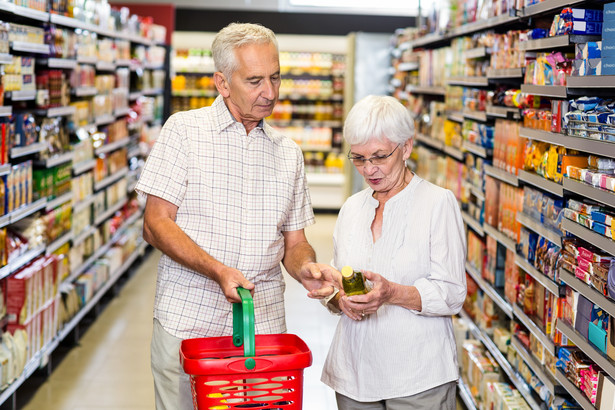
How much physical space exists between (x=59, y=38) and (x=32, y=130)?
0.94 metres

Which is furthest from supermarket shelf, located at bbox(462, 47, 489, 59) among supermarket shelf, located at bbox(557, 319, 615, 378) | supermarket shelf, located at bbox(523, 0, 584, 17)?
supermarket shelf, located at bbox(557, 319, 615, 378)

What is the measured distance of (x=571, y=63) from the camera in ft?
10.7

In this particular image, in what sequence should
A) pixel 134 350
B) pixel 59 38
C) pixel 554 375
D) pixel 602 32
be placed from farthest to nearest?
pixel 134 350 < pixel 59 38 < pixel 554 375 < pixel 602 32

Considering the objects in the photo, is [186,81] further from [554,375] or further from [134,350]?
[554,375]

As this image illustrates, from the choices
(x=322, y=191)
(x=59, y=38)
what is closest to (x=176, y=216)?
(x=59, y=38)

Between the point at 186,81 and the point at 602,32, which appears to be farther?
the point at 186,81

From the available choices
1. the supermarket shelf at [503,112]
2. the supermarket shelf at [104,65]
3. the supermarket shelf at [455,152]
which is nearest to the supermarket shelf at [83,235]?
the supermarket shelf at [104,65]

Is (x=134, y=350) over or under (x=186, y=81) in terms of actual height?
under

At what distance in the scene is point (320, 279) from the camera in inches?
102

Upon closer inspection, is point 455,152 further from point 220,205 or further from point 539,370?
point 220,205

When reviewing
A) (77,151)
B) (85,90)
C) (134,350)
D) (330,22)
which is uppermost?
(330,22)

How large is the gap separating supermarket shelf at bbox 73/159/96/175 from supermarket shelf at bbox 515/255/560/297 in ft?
12.3

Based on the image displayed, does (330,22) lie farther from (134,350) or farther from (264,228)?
(264,228)

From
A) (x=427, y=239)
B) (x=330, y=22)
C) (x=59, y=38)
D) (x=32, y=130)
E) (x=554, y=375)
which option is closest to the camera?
(x=427, y=239)
